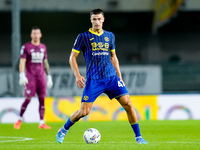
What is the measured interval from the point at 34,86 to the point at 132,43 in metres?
13.6

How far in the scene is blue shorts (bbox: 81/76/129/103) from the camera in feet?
23.9

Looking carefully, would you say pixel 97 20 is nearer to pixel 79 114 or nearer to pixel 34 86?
pixel 79 114

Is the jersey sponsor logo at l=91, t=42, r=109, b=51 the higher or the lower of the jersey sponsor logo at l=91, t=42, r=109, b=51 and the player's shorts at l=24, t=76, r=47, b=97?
the higher

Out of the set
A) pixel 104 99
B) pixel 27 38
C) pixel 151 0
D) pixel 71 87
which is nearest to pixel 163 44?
pixel 151 0

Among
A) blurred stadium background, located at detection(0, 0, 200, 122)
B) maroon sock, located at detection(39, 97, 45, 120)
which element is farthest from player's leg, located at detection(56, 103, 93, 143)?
blurred stadium background, located at detection(0, 0, 200, 122)

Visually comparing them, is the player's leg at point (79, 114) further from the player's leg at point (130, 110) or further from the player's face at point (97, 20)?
the player's face at point (97, 20)

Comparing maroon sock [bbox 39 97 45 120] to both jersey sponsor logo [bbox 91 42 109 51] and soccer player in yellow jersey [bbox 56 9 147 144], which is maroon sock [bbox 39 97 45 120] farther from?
jersey sponsor logo [bbox 91 42 109 51]

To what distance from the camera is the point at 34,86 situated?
35.5ft

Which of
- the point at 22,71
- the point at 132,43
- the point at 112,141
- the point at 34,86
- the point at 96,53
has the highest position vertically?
the point at 96,53

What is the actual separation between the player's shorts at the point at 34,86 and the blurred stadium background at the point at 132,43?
3.11 m

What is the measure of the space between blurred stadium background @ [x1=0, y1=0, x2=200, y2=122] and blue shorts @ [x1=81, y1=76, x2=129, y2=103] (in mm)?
6863

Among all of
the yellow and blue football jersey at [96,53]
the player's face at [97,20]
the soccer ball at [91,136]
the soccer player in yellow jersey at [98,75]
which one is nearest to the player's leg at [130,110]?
the soccer player in yellow jersey at [98,75]

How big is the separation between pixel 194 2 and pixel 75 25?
5.79m

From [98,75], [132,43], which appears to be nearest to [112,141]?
[98,75]
